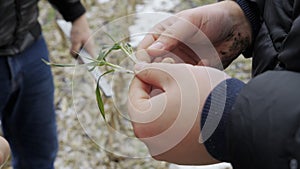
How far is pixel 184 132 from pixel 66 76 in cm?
202

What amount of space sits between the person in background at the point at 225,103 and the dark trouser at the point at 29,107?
0.65 meters

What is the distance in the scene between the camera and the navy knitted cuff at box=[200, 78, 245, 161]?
781mm

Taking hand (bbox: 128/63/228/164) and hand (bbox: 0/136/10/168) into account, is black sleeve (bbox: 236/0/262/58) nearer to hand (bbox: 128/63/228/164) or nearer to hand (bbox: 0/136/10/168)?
hand (bbox: 128/63/228/164)

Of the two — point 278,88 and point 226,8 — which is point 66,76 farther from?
point 278,88

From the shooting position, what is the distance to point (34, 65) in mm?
1516

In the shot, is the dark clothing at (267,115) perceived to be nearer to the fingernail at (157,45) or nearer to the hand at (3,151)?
the fingernail at (157,45)

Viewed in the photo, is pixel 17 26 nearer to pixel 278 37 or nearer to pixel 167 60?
pixel 167 60

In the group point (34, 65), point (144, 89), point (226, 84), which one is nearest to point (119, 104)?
point (144, 89)

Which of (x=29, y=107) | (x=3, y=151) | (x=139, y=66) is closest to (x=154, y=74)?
(x=139, y=66)

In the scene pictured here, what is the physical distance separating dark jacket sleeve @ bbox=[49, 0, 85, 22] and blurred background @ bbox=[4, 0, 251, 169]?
0.75ft

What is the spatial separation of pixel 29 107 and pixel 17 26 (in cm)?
32

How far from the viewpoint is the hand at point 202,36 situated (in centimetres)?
95

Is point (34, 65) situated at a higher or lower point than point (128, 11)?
higher

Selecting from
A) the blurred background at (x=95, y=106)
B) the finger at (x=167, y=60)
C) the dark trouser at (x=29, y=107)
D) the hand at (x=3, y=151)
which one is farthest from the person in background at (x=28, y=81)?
the finger at (x=167, y=60)
